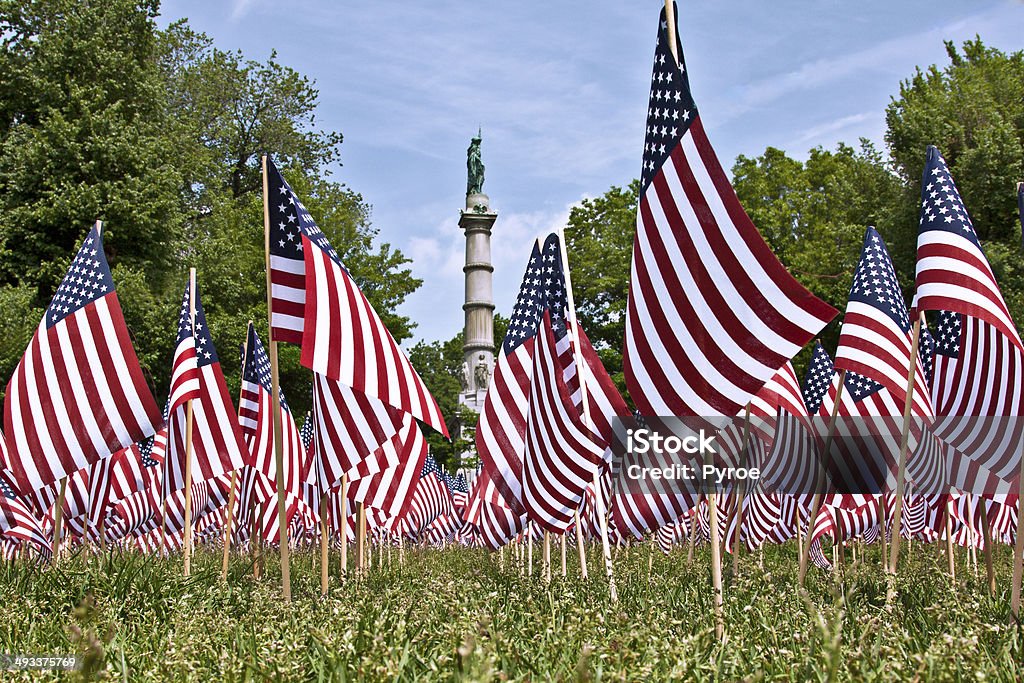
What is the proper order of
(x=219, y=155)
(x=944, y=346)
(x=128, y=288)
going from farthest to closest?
1. (x=219, y=155)
2. (x=128, y=288)
3. (x=944, y=346)

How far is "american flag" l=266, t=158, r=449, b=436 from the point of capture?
7164 millimetres

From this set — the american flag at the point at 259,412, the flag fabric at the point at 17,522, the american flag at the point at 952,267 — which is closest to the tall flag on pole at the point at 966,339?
the american flag at the point at 952,267

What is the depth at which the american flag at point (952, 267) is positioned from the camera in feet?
22.7

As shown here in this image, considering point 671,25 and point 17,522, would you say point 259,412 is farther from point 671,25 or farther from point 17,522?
point 671,25

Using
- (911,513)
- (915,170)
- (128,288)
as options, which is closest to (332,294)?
(911,513)

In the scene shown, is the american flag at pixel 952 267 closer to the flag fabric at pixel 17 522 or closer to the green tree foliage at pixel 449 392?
the flag fabric at pixel 17 522

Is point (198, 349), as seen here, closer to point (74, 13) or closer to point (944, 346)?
point (944, 346)

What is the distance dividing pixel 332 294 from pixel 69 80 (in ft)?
67.4

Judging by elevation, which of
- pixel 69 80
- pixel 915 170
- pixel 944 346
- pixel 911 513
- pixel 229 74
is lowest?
pixel 911 513

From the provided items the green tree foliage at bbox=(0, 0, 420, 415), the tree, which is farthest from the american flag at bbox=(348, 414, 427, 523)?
the tree

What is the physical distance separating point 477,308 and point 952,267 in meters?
33.6

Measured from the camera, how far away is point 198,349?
37.3 ft

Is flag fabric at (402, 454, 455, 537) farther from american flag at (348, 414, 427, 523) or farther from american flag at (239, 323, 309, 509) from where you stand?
american flag at (348, 414, 427, 523)

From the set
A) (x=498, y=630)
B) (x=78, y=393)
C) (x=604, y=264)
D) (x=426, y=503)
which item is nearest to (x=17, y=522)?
(x=78, y=393)
